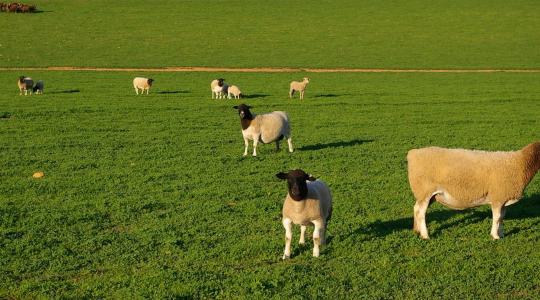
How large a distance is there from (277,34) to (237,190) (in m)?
59.8

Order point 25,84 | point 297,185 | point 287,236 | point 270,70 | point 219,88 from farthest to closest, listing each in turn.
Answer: point 270,70 → point 25,84 → point 219,88 → point 287,236 → point 297,185

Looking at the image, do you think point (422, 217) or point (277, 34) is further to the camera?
point (277, 34)

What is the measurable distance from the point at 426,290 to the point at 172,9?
8449 centimetres

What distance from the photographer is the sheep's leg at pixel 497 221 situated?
11297mm

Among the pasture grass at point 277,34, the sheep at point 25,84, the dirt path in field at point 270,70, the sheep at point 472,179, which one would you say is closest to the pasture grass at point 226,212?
the sheep at point 472,179

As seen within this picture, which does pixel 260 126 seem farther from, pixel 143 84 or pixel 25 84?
pixel 25 84

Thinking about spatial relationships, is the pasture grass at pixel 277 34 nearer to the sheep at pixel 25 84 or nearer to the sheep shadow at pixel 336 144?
the sheep at pixel 25 84

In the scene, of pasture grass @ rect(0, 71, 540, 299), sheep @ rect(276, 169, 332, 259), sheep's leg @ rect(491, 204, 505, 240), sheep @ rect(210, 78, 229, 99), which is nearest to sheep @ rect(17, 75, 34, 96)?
pasture grass @ rect(0, 71, 540, 299)

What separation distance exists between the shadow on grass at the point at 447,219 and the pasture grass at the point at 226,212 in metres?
0.04

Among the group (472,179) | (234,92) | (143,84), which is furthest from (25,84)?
(472,179)

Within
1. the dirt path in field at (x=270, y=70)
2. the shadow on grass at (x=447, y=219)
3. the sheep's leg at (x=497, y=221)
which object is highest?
the sheep's leg at (x=497, y=221)

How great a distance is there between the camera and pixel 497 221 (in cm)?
1133

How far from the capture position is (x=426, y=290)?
9.16 m

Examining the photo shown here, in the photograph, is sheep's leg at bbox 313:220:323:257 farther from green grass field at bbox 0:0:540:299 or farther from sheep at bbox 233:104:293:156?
sheep at bbox 233:104:293:156
